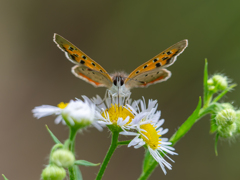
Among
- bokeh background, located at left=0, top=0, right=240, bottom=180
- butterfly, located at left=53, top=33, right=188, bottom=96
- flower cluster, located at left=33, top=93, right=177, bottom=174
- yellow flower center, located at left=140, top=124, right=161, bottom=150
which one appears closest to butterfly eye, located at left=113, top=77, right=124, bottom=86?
butterfly, located at left=53, top=33, right=188, bottom=96

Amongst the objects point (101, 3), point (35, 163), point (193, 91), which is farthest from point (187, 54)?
point (35, 163)

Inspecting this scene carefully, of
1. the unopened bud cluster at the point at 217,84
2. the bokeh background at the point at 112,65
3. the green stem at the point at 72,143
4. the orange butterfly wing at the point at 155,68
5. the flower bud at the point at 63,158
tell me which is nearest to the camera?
the flower bud at the point at 63,158

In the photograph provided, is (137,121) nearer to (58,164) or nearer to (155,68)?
(155,68)

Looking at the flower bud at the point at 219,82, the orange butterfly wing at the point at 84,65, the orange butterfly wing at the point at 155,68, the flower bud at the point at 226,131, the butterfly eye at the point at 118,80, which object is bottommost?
the flower bud at the point at 226,131

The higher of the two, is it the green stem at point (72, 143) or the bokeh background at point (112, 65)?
the bokeh background at point (112, 65)

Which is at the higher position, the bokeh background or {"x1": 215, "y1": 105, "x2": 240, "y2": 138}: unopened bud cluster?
A: the bokeh background

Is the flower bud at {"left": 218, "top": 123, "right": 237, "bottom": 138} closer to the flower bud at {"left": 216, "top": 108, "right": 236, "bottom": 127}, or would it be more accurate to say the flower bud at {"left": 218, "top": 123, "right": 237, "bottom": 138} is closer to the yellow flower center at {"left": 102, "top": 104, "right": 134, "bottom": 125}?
the flower bud at {"left": 216, "top": 108, "right": 236, "bottom": 127}

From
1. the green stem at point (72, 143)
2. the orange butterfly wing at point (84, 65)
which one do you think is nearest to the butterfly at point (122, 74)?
the orange butterfly wing at point (84, 65)

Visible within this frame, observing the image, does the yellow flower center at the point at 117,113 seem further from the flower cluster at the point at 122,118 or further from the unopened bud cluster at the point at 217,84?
the unopened bud cluster at the point at 217,84
